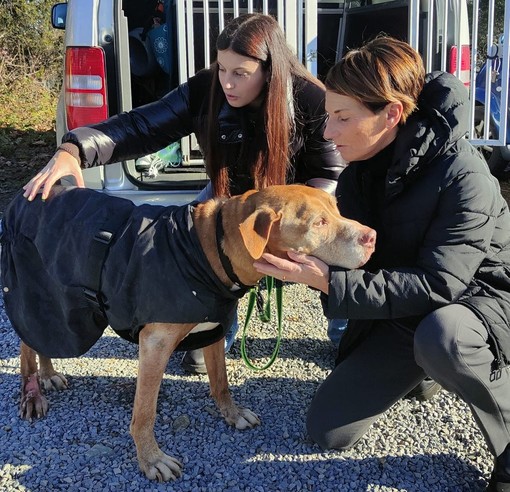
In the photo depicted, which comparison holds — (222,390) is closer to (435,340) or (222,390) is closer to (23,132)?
(435,340)

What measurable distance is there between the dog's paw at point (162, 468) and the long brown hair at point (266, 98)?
4.64ft

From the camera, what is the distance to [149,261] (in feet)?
8.30

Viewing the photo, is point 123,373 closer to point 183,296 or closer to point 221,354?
point 221,354

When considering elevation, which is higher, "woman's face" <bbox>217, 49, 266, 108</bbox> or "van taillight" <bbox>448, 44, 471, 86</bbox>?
"van taillight" <bbox>448, 44, 471, 86</bbox>

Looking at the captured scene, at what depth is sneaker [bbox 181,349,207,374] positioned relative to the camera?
3.52m

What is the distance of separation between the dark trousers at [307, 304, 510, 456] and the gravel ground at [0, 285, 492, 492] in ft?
0.52

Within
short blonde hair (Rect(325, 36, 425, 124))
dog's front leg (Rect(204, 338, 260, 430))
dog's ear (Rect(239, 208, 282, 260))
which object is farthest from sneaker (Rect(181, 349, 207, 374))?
short blonde hair (Rect(325, 36, 425, 124))

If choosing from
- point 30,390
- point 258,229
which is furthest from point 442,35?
point 30,390

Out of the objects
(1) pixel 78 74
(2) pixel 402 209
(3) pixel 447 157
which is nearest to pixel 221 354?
(2) pixel 402 209

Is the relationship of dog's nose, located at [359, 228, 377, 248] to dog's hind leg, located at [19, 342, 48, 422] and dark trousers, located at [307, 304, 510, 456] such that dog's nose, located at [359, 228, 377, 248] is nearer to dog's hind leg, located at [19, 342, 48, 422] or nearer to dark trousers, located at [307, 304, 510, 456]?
dark trousers, located at [307, 304, 510, 456]

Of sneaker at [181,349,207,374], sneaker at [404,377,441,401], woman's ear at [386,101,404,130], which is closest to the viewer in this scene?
woman's ear at [386,101,404,130]

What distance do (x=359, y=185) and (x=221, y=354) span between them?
3.57 ft

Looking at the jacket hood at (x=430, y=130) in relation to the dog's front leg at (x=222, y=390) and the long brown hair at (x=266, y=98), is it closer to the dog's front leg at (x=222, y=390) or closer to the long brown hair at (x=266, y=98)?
the long brown hair at (x=266, y=98)

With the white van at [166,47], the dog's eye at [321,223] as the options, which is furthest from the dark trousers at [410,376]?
the white van at [166,47]
